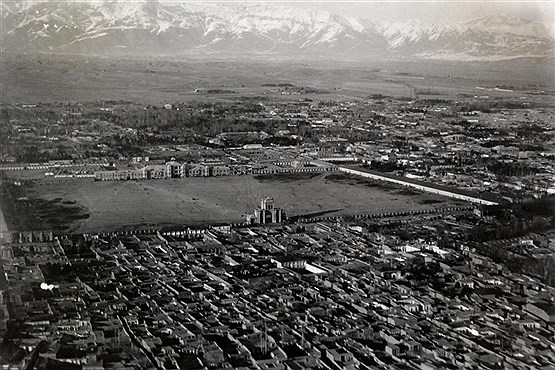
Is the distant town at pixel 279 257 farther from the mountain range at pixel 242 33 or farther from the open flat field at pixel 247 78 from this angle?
the mountain range at pixel 242 33

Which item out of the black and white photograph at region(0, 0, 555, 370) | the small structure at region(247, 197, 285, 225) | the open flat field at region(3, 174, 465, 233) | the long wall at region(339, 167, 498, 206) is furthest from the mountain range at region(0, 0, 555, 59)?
the small structure at region(247, 197, 285, 225)

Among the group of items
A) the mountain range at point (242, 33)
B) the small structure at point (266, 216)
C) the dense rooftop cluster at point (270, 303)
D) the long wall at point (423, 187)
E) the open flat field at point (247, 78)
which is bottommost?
the long wall at point (423, 187)

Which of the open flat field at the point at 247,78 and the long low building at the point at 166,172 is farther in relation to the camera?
the open flat field at the point at 247,78

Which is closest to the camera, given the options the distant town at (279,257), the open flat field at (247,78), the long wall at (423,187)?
the distant town at (279,257)

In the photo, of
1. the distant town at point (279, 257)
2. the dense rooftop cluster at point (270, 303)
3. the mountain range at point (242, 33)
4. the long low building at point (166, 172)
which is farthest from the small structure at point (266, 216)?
the mountain range at point (242, 33)

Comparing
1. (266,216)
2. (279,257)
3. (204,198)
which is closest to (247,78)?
(204,198)

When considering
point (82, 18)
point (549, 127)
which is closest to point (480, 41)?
point (549, 127)

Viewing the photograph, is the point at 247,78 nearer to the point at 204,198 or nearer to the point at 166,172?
the point at 166,172
